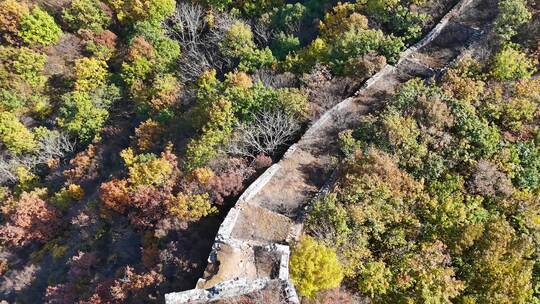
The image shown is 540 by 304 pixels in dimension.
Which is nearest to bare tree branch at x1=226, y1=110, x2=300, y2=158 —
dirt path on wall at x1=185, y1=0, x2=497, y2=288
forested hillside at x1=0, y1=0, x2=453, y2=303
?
forested hillside at x1=0, y1=0, x2=453, y2=303

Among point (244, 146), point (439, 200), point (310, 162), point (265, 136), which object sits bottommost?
point (439, 200)

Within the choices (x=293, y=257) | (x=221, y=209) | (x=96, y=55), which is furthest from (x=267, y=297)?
(x=96, y=55)

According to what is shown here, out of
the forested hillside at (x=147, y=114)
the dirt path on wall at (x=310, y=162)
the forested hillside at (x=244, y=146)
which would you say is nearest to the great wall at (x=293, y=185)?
the dirt path on wall at (x=310, y=162)

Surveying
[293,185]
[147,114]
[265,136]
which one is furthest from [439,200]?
[147,114]

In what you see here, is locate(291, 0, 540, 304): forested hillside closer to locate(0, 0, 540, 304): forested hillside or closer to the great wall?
locate(0, 0, 540, 304): forested hillside

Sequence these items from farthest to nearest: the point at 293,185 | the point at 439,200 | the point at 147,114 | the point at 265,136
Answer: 1. the point at 147,114
2. the point at 265,136
3. the point at 293,185
4. the point at 439,200

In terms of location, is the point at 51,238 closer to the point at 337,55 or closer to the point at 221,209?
the point at 221,209

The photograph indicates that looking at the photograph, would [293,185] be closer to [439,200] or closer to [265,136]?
[265,136]

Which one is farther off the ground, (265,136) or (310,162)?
(265,136)

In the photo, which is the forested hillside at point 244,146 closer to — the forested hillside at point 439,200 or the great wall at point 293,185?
the forested hillside at point 439,200
